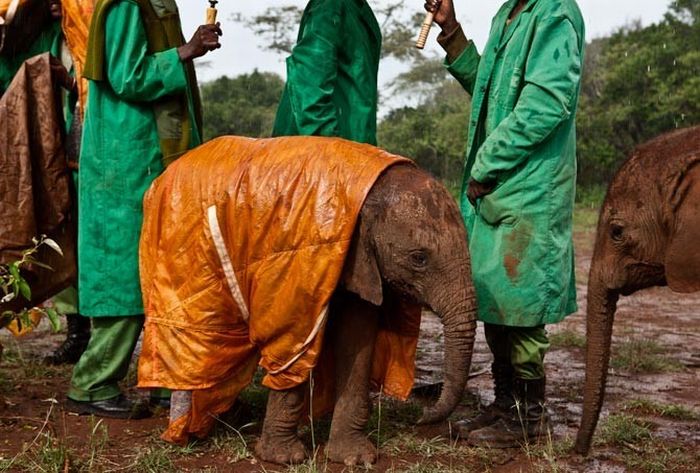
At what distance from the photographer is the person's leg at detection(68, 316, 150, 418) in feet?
17.8

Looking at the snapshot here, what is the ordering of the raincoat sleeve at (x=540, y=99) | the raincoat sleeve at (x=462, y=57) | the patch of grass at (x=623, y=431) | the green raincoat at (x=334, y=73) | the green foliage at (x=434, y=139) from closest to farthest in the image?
the raincoat sleeve at (x=540, y=99) → the patch of grass at (x=623, y=431) → the raincoat sleeve at (x=462, y=57) → the green raincoat at (x=334, y=73) → the green foliage at (x=434, y=139)

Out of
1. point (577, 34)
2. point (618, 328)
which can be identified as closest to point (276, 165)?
point (577, 34)

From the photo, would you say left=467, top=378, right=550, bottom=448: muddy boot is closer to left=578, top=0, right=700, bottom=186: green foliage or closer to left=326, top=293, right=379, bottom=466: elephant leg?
left=326, top=293, right=379, bottom=466: elephant leg

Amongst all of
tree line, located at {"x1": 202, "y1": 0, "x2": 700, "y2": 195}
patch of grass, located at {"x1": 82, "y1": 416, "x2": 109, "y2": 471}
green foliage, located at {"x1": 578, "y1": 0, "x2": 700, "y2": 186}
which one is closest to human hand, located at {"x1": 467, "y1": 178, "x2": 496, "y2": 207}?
patch of grass, located at {"x1": 82, "y1": 416, "x2": 109, "y2": 471}

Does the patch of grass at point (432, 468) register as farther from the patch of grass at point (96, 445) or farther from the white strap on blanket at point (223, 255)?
the patch of grass at point (96, 445)

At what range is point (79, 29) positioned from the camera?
557 cm

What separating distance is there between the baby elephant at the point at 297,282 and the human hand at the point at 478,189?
50 centimetres

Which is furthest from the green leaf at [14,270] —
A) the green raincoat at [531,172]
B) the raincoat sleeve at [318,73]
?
the green raincoat at [531,172]

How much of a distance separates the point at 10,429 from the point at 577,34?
3493mm

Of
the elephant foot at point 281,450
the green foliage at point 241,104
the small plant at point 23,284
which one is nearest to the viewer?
the small plant at point 23,284

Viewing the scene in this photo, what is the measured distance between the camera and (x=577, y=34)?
5.05 m

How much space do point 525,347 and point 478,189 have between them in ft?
2.73

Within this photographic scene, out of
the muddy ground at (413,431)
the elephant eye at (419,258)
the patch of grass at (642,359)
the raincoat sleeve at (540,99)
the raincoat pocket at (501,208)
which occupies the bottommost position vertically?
the muddy ground at (413,431)

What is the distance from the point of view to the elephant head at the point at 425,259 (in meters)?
4.49
